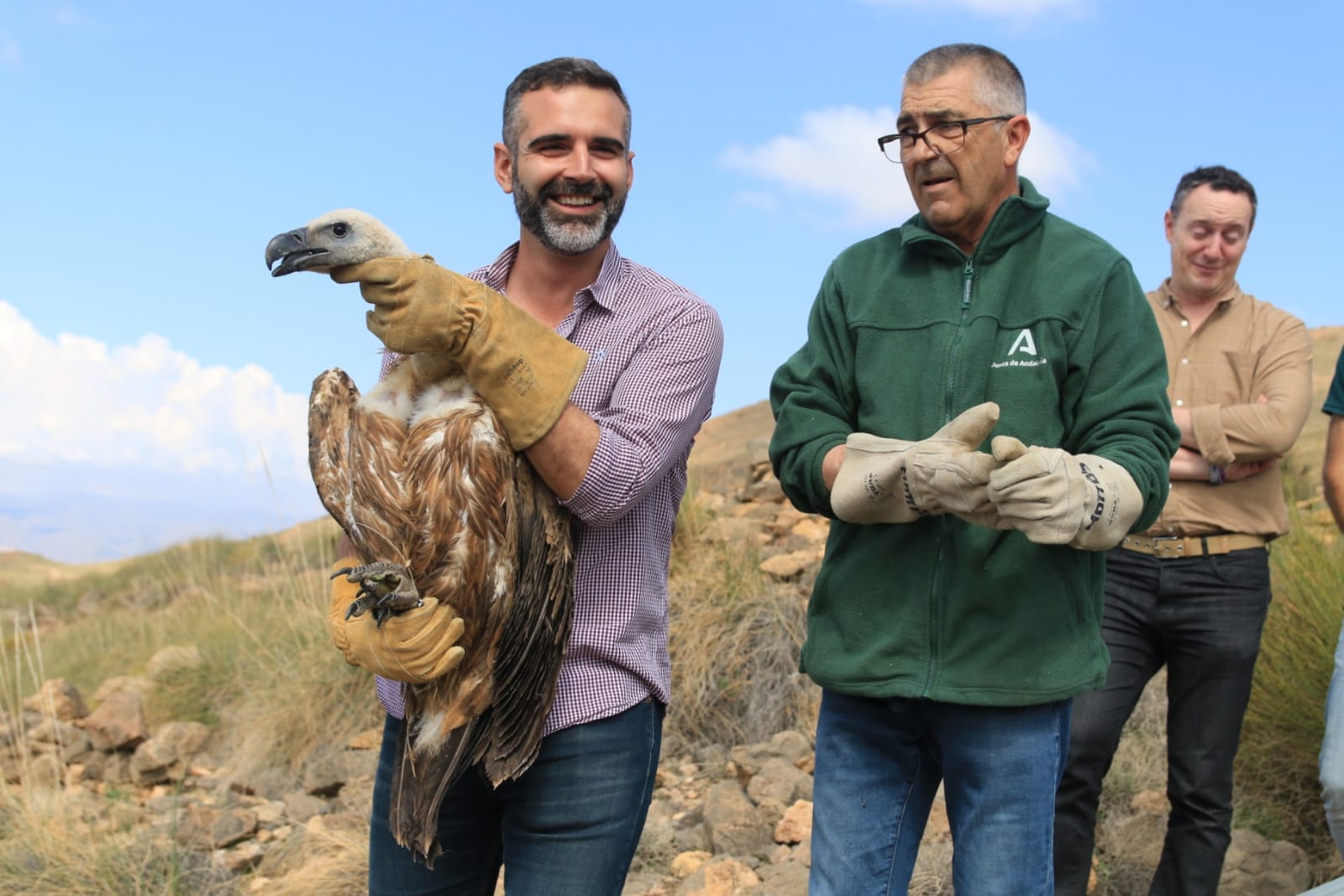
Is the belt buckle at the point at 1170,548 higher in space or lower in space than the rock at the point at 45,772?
higher

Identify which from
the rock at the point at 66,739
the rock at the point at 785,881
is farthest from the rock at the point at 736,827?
the rock at the point at 66,739

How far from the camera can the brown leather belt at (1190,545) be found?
3.87 metres

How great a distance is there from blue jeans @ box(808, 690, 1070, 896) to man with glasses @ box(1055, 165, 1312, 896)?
1306 mm

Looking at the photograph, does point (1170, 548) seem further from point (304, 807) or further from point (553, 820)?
point (304, 807)

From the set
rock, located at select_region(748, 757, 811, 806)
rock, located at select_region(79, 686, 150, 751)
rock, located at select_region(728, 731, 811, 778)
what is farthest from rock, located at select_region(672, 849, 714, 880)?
rock, located at select_region(79, 686, 150, 751)

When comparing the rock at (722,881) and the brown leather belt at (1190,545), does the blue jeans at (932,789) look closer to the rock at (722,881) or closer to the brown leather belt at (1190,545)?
the brown leather belt at (1190,545)

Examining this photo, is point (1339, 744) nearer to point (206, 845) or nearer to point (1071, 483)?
point (1071, 483)

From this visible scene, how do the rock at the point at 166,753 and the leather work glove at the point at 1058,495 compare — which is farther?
the rock at the point at 166,753

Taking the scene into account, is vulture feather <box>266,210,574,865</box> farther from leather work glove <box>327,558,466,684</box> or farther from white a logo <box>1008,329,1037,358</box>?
white a logo <box>1008,329,1037,358</box>

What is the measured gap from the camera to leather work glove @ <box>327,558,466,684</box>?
6.98 ft

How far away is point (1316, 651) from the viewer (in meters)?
5.44

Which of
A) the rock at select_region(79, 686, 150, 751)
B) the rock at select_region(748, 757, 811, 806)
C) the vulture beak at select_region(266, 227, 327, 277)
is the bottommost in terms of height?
the rock at select_region(748, 757, 811, 806)

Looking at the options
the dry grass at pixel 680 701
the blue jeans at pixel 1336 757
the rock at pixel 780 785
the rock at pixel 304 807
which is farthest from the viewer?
the rock at pixel 304 807

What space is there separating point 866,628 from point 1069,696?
17.2 inches
